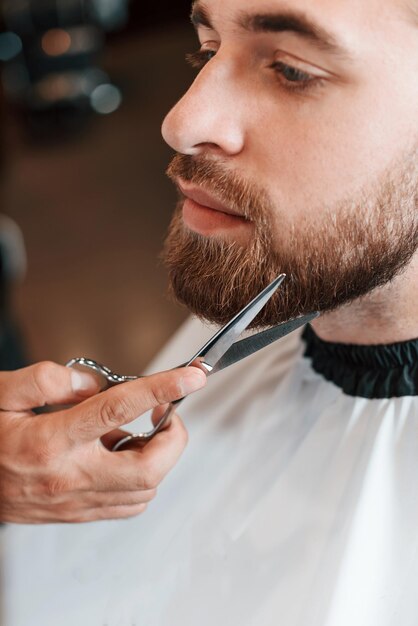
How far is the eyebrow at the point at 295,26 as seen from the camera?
3.56 ft

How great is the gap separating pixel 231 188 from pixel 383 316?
0.33 m

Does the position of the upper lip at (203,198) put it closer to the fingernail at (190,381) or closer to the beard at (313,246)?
the beard at (313,246)

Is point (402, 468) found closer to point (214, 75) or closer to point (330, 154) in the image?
point (330, 154)

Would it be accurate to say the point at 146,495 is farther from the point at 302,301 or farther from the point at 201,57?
the point at 201,57

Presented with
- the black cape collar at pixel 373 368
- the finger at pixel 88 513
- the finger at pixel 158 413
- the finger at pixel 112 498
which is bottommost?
the finger at pixel 88 513

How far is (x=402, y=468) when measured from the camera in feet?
4.16

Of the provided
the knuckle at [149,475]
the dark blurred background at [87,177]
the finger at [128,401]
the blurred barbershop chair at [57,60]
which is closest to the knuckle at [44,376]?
the finger at [128,401]

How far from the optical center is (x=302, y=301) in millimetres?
1243

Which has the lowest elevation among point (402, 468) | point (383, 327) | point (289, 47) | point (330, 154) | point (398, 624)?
point (398, 624)

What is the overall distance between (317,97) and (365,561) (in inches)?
26.3

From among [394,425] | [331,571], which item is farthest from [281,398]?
[331,571]

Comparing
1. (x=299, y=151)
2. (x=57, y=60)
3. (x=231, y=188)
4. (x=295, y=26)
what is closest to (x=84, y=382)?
(x=231, y=188)

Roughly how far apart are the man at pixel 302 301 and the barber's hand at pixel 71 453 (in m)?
0.18

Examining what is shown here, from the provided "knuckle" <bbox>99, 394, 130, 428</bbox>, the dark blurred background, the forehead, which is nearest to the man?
the forehead
